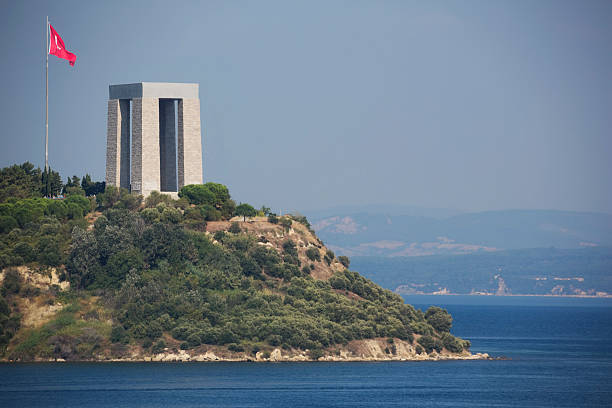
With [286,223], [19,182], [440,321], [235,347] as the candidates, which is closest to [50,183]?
[19,182]

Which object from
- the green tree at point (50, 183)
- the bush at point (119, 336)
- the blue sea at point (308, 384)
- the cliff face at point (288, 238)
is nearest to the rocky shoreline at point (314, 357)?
the bush at point (119, 336)

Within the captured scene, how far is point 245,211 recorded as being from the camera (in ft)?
488

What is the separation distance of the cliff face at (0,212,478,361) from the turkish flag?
20.5m

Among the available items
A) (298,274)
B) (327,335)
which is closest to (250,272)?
(298,274)

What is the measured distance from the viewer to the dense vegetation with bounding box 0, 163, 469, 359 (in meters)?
120

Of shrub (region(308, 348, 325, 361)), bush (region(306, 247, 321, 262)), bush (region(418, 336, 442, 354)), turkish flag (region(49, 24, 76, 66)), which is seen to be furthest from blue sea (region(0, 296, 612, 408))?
turkish flag (region(49, 24, 76, 66))

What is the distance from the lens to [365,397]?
99.8m

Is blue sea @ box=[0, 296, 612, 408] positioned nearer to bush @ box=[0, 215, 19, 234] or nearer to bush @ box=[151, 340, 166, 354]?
bush @ box=[151, 340, 166, 354]

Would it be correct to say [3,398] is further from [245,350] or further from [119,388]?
[245,350]

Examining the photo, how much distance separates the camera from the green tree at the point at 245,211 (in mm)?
148625

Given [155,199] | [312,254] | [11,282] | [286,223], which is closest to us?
[11,282]

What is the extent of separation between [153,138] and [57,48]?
17845 mm

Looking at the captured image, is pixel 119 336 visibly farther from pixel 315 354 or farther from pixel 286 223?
pixel 286 223

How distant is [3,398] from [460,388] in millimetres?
44670
